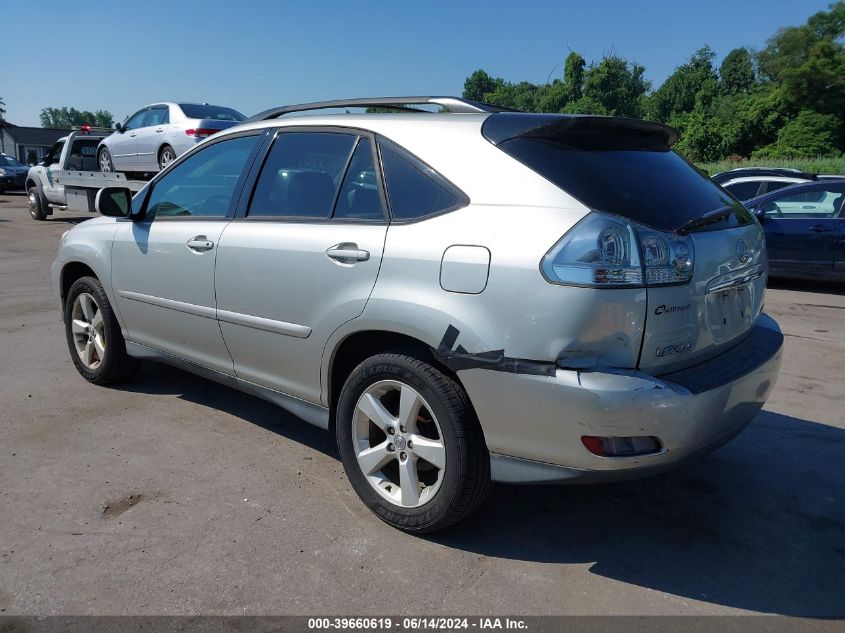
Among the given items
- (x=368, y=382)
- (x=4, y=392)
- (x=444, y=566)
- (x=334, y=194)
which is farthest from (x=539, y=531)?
(x=4, y=392)

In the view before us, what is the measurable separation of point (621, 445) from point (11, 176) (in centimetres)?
3175

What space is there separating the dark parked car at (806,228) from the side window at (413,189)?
7939 millimetres

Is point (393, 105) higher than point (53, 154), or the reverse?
point (393, 105)

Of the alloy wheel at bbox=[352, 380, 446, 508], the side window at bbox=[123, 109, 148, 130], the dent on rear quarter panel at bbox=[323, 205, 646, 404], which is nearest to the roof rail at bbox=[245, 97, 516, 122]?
the dent on rear quarter panel at bbox=[323, 205, 646, 404]

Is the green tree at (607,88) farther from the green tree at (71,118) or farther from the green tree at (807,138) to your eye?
the green tree at (71,118)

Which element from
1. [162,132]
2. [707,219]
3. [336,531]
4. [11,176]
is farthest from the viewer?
[11,176]

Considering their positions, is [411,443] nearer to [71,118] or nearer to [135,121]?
[135,121]

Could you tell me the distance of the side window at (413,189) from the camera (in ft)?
9.66

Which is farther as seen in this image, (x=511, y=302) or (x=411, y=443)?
(x=411, y=443)

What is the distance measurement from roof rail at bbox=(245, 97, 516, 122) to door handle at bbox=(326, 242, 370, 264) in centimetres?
84

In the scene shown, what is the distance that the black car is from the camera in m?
28.4

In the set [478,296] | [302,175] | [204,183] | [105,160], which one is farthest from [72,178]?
[478,296]

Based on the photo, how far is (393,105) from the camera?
Result: 3.64 meters

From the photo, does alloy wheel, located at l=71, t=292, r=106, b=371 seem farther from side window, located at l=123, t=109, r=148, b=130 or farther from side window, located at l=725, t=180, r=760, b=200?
side window, located at l=725, t=180, r=760, b=200
